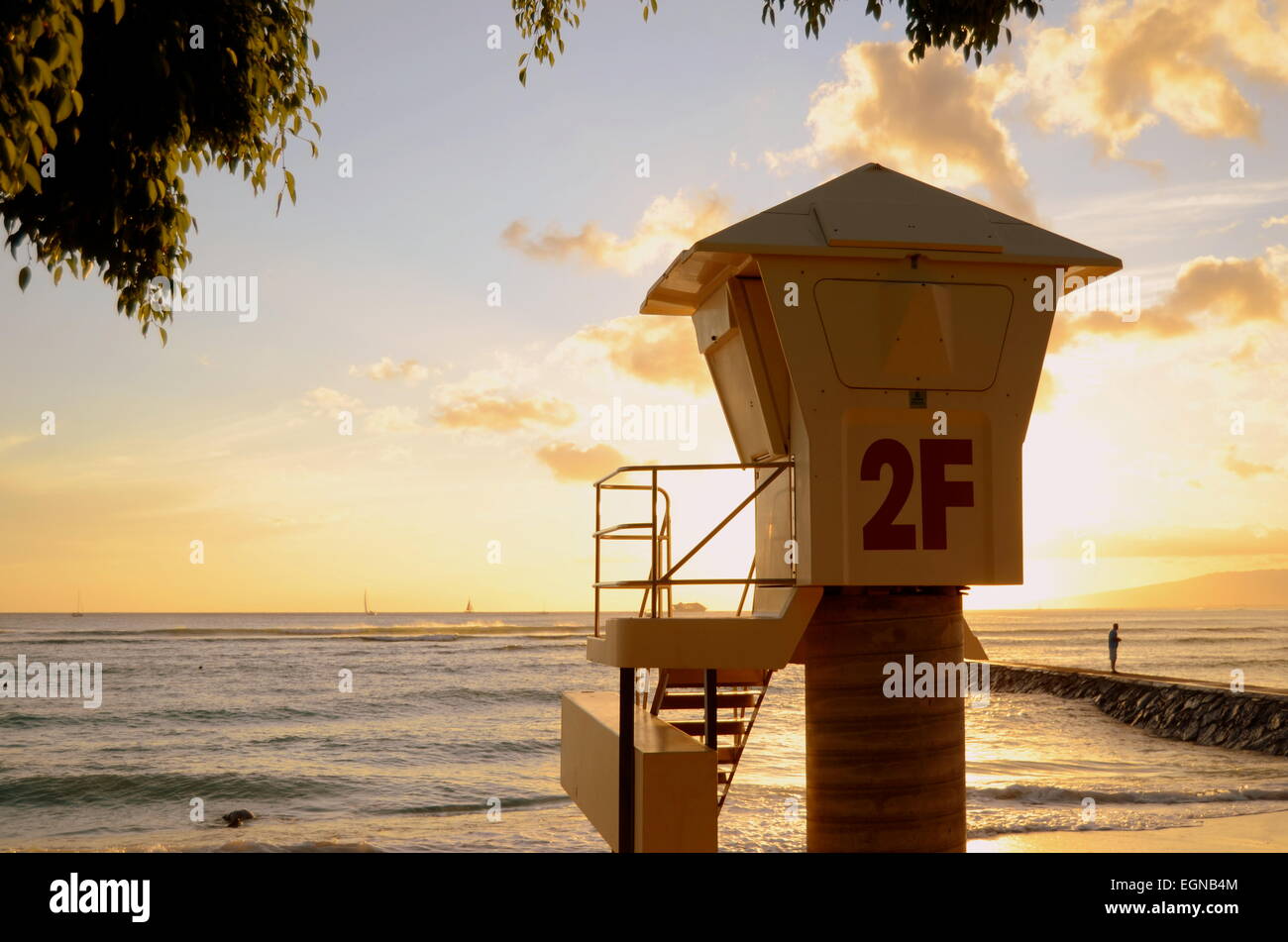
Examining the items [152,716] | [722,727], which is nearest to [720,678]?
[722,727]

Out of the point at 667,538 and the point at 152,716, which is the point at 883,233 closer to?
the point at 667,538

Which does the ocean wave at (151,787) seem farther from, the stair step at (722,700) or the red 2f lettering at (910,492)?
the red 2f lettering at (910,492)

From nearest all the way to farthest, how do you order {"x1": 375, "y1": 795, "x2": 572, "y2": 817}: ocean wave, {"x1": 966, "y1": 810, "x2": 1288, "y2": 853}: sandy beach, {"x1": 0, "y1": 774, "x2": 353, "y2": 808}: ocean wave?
{"x1": 966, "y1": 810, "x2": 1288, "y2": 853}: sandy beach → {"x1": 375, "y1": 795, "x2": 572, "y2": 817}: ocean wave → {"x1": 0, "y1": 774, "x2": 353, "y2": 808}: ocean wave

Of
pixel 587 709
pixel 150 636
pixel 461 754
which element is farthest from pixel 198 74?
pixel 150 636

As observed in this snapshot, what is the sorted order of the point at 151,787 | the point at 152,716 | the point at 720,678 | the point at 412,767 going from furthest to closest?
the point at 152,716 < the point at 412,767 < the point at 151,787 < the point at 720,678

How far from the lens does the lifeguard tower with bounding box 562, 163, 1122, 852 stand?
8055 millimetres

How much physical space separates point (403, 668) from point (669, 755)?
182ft

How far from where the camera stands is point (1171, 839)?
1827 cm

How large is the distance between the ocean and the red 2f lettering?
1247cm

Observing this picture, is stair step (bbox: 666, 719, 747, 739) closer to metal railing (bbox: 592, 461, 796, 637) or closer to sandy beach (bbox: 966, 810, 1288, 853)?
metal railing (bbox: 592, 461, 796, 637)

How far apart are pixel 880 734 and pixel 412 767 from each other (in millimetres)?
24051

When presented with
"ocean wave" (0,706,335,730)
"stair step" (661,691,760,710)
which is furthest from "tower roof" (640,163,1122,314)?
"ocean wave" (0,706,335,730)
